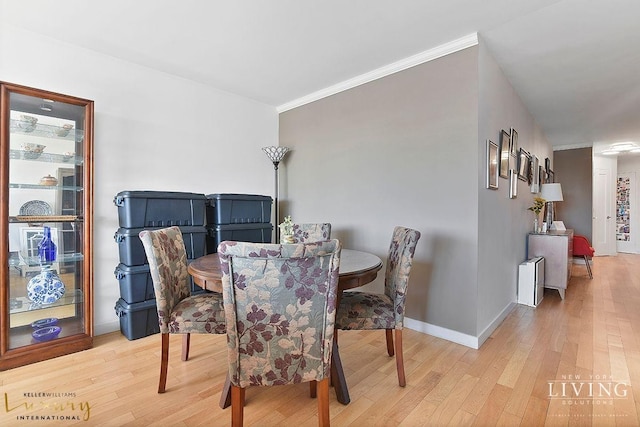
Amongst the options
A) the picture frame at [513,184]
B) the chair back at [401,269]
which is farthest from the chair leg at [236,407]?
the picture frame at [513,184]

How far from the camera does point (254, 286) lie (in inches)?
45.9

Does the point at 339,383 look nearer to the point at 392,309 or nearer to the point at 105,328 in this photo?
the point at 392,309

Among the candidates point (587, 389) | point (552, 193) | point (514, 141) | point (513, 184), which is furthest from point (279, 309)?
point (552, 193)

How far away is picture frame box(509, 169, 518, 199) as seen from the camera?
323cm

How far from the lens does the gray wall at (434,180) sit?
2.40 metres

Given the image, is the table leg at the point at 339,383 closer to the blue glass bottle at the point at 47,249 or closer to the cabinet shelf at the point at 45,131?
the blue glass bottle at the point at 47,249

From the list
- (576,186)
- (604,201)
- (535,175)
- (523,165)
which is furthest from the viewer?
(604,201)

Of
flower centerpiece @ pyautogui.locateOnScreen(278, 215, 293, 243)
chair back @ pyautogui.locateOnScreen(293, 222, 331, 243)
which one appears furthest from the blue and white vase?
chair back @ pyautogui.locateOnScreen(293, 222, 331, 243)

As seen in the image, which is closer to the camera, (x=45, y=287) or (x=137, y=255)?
(x=45, y=287)

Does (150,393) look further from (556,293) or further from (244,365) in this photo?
(556,293)

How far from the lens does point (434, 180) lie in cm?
259

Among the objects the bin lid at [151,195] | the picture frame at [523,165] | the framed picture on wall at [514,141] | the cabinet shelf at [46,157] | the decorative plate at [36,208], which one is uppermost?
the framed picture on wall at [514,141]

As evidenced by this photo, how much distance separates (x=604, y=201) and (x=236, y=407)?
8824 mm

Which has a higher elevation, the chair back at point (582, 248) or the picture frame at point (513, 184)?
the picture frame at point (513, 184)
